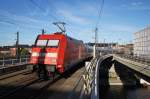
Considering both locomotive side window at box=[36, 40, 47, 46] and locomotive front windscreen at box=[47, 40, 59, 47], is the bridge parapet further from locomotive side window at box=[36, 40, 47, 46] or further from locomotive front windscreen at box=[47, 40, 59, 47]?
locomotive side window at box=[36, 40, 47, 46]

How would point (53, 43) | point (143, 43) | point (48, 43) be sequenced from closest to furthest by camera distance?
point (53, 43) → point (48, 43) → point (143, 43)

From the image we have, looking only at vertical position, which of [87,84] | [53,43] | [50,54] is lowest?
[87,84]

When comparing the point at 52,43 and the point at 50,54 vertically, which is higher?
the point at 52,43

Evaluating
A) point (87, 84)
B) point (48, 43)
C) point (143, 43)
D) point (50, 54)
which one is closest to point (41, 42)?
point (48, 43)

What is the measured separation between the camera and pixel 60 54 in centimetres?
1852

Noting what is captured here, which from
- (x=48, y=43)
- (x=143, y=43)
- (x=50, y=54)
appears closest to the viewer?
(x=50, y=54)

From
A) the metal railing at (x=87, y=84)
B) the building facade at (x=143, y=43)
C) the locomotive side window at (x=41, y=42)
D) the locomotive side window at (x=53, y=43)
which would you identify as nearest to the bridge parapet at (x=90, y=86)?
the metal railing at (x=87, y=84)

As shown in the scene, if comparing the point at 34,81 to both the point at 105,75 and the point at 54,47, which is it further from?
the point at 105,75

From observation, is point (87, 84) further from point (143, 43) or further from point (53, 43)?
point (143, 43)

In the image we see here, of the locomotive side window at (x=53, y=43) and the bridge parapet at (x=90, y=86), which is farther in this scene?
the locomotive side window at (x=53, y=43)

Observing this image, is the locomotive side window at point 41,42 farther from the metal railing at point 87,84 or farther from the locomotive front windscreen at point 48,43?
the metal railing at point 87,84

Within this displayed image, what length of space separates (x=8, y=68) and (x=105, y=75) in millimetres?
36507

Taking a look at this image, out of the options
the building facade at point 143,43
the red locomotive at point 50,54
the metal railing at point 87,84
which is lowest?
the metal railing at point 87,84

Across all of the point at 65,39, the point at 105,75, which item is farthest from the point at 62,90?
the point at 105,75
